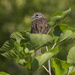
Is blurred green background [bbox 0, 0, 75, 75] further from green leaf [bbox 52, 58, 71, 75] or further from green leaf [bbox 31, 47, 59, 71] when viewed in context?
green leaf [bbox 31, 47, 59, 71]

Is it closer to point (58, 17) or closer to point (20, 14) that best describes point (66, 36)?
point (58, 17)

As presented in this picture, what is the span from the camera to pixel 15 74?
609 cm

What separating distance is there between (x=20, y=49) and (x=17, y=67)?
533cm

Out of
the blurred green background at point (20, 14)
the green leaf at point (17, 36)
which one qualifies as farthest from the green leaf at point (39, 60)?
the blurred green background at point (20, 14)

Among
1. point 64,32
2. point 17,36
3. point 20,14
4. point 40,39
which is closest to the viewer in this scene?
point 40,39

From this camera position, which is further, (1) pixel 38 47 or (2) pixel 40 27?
(2) pixel 40 27

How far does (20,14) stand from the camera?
6.45 metres

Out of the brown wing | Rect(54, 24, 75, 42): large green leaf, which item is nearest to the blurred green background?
the brown wing

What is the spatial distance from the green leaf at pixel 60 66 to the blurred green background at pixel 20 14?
434 centimetres

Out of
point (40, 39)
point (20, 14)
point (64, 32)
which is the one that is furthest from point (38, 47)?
point (20, 14)

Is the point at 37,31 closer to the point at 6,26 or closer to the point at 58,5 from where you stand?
the point at 58,5

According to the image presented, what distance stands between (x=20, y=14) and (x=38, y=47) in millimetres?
5486

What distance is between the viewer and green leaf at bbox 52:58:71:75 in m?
Answer: 1.12

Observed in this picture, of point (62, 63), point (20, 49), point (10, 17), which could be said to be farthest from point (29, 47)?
point (10, 17)
